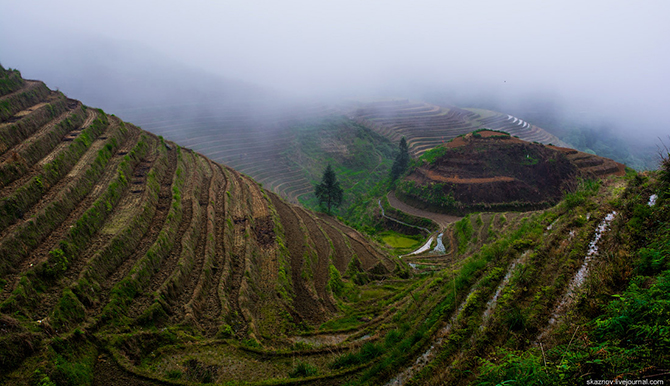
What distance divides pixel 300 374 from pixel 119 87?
114 m

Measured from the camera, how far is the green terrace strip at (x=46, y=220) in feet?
37.4

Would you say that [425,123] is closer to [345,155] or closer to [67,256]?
[345,155]

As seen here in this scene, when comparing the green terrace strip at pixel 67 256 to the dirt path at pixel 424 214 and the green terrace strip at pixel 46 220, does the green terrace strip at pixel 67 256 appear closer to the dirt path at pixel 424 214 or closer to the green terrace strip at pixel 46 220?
the green terrace strip at pixel 46 220

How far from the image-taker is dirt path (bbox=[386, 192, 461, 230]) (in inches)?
1904

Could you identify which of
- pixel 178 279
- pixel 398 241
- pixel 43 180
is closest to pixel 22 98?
pixel 43 180

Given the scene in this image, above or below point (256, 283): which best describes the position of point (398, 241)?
below

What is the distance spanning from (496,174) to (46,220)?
5705cm

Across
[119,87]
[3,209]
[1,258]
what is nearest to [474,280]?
[1,258]

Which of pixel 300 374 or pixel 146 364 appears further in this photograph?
pixel 146 364

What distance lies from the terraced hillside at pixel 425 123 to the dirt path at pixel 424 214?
1293 inches

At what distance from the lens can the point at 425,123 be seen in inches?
4063

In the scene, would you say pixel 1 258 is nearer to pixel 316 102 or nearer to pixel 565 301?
pixel 565 301

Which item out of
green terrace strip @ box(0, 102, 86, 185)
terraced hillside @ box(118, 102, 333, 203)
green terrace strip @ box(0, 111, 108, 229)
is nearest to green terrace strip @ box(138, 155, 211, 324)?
green terrace strip @ box(0, 111, 108, 229)

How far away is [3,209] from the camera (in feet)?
41.2
